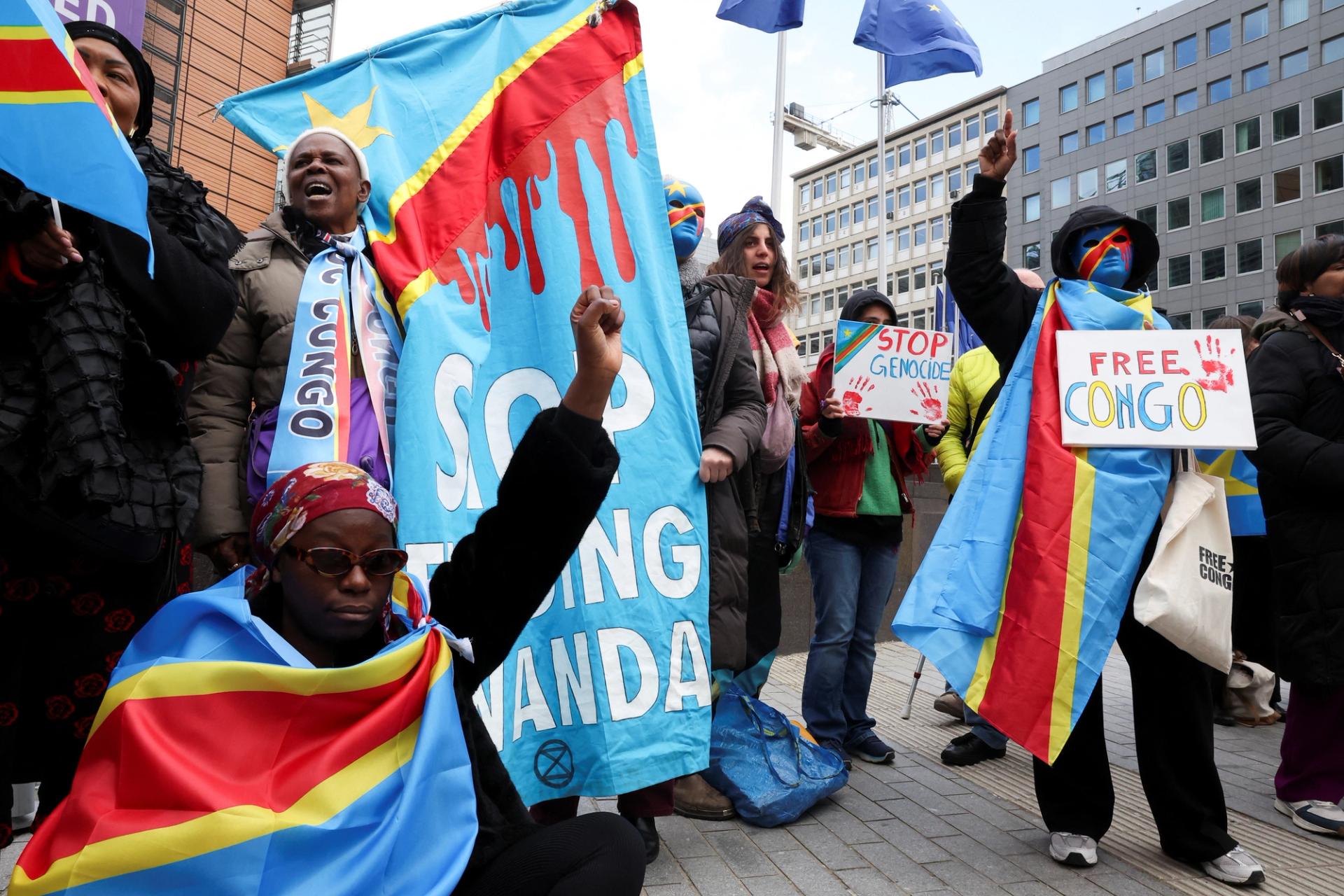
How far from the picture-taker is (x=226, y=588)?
1.79 metres

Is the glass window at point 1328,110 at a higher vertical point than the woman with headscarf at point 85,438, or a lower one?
higher

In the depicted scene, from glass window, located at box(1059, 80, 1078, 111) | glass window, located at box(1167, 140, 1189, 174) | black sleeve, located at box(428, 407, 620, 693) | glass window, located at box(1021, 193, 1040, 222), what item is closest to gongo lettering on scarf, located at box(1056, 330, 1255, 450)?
black sleeve, located at box(428, 407, 620, 693)

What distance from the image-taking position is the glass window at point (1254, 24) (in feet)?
158

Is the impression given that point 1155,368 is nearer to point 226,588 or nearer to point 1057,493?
point 1057,493

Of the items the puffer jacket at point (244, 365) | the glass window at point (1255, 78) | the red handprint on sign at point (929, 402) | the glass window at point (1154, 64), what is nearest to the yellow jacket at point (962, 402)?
the red handprint on sign at point (929, 402)

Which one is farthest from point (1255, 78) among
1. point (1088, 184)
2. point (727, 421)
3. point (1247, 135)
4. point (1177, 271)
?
point (727, 421)

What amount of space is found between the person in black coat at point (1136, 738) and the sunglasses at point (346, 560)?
2263mm

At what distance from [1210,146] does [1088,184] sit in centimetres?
746

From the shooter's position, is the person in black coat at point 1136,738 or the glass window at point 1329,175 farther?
the glass window at point 1329,175

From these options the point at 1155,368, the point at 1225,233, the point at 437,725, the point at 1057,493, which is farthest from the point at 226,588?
the point at 1225,233

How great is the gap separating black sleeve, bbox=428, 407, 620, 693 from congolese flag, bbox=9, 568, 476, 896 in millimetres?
141

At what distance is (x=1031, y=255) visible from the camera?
58.6m

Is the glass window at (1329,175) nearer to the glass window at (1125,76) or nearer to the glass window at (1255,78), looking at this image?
the glass window at (1255,78)

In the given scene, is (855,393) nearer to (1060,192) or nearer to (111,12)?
(111,12)
